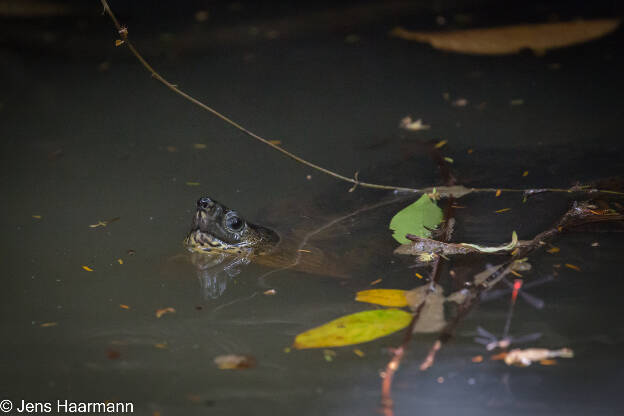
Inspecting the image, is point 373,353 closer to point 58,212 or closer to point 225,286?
point 225,286

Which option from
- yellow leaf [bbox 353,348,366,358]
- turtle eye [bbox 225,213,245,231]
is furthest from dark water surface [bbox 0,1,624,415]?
turtle eye [bbox 225,213,245,231]

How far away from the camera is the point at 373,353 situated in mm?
1840

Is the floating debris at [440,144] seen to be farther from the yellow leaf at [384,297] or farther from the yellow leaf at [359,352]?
the yellow leaf at [359,352]

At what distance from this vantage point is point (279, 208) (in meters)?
2.82

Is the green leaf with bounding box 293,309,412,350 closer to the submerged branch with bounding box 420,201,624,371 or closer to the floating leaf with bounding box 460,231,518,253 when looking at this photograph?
the submerged branch with bounding box 420,201,624,371

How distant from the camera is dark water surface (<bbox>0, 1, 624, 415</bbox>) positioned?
177 cm

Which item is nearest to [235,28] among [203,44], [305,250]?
[203,44]

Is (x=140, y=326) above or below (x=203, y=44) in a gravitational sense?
below

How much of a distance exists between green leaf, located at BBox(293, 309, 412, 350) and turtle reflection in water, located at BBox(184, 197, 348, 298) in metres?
0.41

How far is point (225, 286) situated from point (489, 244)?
104 centimetres

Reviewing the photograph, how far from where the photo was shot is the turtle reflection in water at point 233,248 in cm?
243

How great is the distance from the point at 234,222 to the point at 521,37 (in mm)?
2821

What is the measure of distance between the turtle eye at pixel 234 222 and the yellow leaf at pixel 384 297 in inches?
26.7

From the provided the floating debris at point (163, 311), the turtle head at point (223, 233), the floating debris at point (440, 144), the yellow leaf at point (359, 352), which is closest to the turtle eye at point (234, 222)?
the turtle head at point (223, 233)
